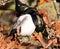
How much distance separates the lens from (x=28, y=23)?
2.23m

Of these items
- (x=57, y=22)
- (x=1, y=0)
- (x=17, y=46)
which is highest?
(x=1, y=0)

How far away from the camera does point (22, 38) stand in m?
2.12

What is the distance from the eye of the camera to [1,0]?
2.36m

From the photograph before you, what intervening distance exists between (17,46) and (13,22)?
0.38 metres

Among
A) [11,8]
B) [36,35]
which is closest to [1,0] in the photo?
[11,8]

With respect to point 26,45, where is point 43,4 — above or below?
above

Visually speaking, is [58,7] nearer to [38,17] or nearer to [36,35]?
[38,17]

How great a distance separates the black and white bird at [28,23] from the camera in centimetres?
220

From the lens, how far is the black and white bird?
86.4 inches

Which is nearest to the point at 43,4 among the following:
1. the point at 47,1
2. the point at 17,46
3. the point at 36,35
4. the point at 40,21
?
the point at 47,1

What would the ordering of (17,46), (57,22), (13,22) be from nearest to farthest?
(17,46)
(57,22)
(13,22)

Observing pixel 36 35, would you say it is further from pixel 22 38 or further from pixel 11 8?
pixel 11 8

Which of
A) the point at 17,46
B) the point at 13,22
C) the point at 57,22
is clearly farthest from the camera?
the point at 13,22

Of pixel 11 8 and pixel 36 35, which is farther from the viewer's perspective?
pixel 11 8
